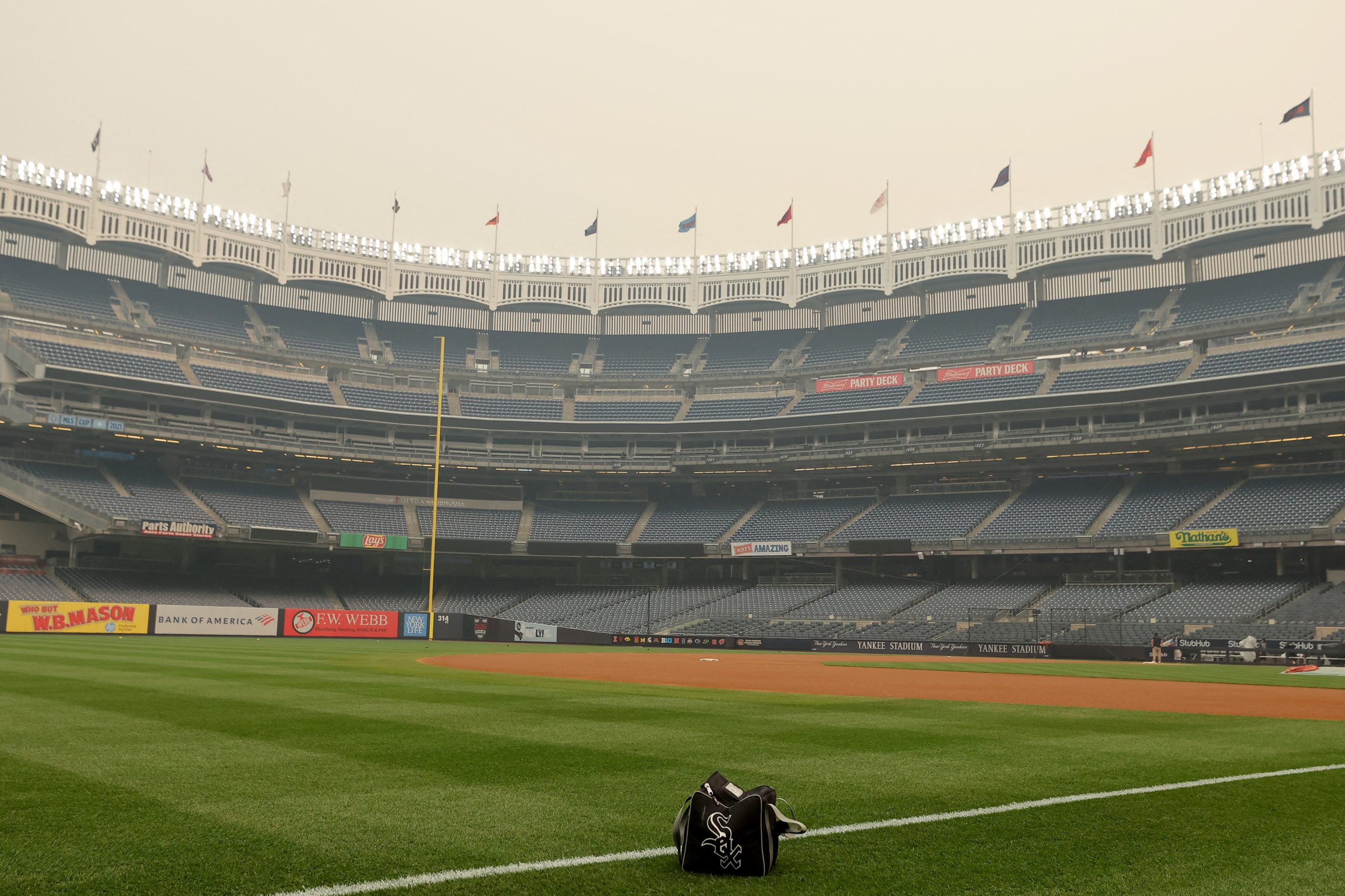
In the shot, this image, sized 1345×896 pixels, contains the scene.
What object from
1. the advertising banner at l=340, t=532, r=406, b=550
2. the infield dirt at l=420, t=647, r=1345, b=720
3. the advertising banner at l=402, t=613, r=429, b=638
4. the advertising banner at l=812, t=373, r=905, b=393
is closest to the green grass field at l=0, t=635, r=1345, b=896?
the infield dirt at l=420, t=647, r=1345, b=720

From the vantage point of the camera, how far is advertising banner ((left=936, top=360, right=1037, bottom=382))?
67312 mm

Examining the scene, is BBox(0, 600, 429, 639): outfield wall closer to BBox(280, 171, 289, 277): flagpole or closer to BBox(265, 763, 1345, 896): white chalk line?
BBox(280, 171, 289, 277): flagpole

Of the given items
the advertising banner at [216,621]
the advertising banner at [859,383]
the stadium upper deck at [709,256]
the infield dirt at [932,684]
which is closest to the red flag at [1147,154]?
the stadium upper deck at [709,256]

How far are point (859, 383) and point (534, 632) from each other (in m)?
30.3

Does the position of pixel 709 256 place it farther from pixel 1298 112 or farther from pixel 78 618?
pixel 78 618

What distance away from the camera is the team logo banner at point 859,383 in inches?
2830

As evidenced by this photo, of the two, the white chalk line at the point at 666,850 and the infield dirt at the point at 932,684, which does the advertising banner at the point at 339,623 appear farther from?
the white chalk line at the point at 666,850

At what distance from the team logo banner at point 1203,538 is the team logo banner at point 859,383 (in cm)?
2294

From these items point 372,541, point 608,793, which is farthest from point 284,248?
point 608,793

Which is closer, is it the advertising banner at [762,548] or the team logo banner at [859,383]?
the advertising banner at [762,548]

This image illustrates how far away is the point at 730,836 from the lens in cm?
587

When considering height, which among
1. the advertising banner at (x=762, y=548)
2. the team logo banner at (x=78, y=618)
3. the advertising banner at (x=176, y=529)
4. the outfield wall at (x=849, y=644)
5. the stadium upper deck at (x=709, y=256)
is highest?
the stadium upper deck at (x=709, y=256)

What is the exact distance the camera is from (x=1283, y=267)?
65.1 metres

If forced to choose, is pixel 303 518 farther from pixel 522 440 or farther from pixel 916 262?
pixel 916 262
